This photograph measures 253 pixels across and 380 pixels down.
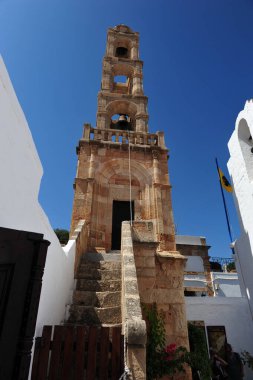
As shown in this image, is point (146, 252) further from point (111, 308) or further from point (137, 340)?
point (137, 340)

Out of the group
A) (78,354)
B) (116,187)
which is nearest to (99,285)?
(78,354)

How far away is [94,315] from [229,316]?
6.73m

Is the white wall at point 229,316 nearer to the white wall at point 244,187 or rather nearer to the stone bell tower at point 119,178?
the white wall at point 244,187

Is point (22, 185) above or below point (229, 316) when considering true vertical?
above

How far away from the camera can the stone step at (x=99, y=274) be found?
5.40m

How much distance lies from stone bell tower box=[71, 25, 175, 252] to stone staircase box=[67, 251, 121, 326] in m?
2.47

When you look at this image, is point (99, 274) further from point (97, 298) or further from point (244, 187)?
point (244, 187)

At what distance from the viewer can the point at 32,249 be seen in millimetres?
1832

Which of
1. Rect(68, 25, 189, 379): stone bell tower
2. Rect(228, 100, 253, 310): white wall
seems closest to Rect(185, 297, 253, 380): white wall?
Rect(228, 100, 253, 310): white wall

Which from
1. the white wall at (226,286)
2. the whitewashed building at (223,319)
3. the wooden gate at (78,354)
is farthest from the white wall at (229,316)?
the white wall at (226,286)

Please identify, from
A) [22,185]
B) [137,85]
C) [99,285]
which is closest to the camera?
[22,185]

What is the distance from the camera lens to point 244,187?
958cm

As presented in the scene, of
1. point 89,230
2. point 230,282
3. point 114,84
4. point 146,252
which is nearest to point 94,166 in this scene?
point 89,230

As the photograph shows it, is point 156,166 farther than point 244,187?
Yes
